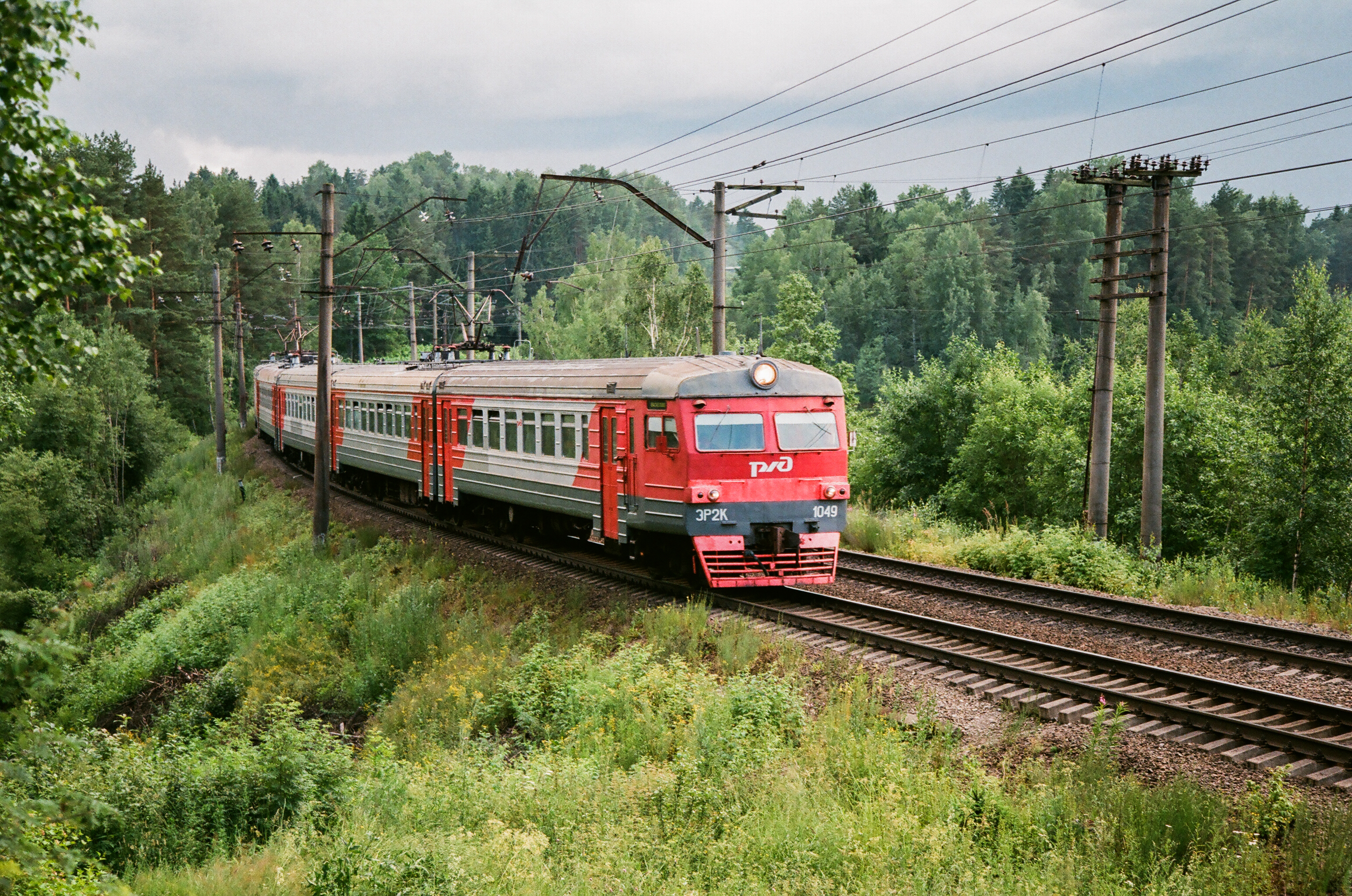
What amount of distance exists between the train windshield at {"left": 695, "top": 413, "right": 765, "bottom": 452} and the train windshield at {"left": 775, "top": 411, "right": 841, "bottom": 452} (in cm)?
29

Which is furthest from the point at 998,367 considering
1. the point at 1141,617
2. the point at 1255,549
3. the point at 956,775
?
the point at 956,775

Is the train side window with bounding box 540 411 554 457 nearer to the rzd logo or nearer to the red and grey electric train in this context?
the red and grey electric train

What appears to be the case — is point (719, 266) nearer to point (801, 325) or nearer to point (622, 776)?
point (622, 776)

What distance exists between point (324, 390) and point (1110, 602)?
15887 millimetres

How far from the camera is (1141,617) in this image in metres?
13.5

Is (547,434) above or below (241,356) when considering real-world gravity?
below

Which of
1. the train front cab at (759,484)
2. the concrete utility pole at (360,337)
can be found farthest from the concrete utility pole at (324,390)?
the train front cab at (759,484)

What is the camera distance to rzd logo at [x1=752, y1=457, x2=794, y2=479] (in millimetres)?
14125

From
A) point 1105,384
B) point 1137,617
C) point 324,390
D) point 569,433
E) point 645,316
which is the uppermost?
point 645,316

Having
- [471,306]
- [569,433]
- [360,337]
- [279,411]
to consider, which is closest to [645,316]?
[360,337]

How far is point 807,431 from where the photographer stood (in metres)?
14.6

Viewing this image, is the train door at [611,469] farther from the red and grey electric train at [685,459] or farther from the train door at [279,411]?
the train door at [279,411]

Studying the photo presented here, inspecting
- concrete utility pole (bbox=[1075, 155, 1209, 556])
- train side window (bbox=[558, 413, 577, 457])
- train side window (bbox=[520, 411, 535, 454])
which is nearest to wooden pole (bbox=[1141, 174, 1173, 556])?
concrete utility pole (bbox=[1075, 155, 1209, 556])

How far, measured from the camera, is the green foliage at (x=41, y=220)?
218 inches
